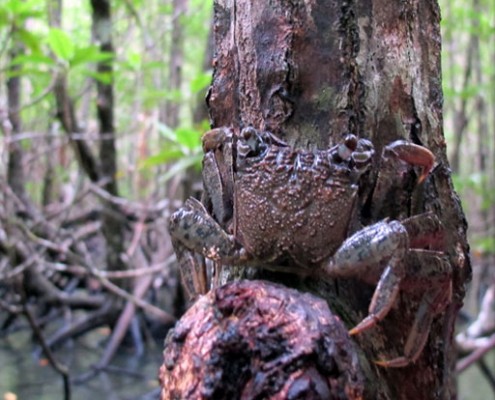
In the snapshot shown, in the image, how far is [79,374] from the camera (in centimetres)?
666

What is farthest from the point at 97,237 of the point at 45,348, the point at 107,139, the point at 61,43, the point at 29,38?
the point at 61,43

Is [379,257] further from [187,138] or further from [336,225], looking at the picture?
[187,138]

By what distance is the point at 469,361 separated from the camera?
14.3ft

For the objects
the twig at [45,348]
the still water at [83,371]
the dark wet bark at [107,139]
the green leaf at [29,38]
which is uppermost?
the green leaf at [29,38]

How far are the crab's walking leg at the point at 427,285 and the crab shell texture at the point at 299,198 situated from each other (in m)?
0.18

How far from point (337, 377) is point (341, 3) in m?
0.81

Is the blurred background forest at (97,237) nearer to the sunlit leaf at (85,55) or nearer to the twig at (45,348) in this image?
the twig at (45,348)

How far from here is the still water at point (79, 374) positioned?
6145 millimetres

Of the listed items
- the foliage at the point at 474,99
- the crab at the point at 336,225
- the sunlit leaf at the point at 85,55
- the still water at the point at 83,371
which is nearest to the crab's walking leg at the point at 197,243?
the crab at the point at 336,225

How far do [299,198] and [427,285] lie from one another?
353mm

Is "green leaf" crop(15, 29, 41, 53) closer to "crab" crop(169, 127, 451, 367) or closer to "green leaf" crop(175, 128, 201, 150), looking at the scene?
"green leaf" crop(175, 128, 201, 150)

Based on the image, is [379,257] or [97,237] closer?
[379,257]

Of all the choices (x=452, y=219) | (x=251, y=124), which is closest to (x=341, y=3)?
(x=251, y=124)

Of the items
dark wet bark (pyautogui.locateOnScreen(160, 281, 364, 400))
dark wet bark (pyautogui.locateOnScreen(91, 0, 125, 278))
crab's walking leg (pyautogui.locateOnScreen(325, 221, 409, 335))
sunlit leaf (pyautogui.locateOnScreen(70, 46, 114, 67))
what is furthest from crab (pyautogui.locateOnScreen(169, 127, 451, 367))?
dark wet bark (pyautogui.locateOnScreen(91, 0, 125, 278))
